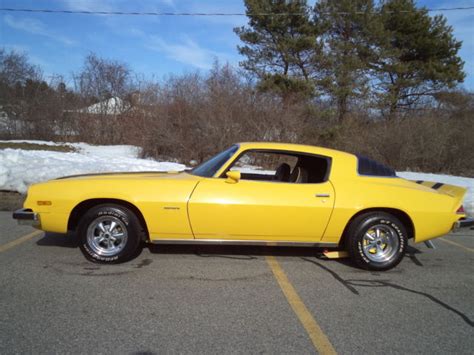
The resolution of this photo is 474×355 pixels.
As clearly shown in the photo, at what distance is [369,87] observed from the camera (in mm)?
25469

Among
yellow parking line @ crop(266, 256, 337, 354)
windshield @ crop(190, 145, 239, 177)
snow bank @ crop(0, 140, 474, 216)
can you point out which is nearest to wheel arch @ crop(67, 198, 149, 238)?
windshield @ crop(190, 145, 239, 177)

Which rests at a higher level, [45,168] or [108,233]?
[45,168]

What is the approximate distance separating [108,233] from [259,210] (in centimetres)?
179

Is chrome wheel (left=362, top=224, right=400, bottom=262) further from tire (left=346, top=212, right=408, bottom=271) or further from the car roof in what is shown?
the car roof

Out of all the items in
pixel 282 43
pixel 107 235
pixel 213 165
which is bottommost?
pixel 107 235

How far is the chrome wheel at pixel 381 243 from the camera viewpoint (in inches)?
184

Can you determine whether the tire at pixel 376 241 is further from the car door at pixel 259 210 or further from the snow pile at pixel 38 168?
the snow pile at pixel 38 168

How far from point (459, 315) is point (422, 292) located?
0.54 meters

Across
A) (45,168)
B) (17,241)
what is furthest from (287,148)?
(45,168)

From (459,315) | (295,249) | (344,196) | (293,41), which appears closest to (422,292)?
(459,315)

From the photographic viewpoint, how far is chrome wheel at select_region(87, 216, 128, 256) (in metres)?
4.45

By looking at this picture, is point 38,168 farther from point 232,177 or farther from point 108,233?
point 232,177

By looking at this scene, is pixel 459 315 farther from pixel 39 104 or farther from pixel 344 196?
pixel 39 104

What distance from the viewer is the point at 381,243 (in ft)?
15.5
